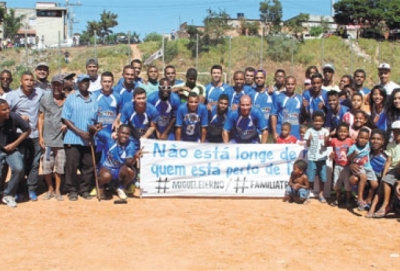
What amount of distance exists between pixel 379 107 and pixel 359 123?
16.5 inches

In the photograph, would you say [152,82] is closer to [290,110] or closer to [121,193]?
[121,193]

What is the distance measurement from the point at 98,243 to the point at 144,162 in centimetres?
260

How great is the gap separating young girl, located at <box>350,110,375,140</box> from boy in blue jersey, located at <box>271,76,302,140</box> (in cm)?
112

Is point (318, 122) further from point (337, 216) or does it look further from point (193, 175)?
point (193, 175)

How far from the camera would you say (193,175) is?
8.80 metres

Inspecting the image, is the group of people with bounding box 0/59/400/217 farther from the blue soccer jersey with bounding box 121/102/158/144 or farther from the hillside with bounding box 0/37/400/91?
the hillside with bounding box 0/37/400/91

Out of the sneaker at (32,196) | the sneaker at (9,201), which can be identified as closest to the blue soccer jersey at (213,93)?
the sneaker at (32,196)

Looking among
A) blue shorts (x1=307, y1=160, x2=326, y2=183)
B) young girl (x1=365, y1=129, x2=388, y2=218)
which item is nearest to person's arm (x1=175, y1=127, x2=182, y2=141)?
blue shorts (x1=307, y1=160, x2=326, y2=183)

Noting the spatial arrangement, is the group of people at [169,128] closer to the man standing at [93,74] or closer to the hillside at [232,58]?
the man standing at [93,74]

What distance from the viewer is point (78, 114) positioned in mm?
8148

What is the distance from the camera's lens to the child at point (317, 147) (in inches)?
332

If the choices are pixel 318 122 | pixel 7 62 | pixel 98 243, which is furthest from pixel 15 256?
pixel 7 62

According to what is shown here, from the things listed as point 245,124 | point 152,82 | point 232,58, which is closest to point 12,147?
point 152,82

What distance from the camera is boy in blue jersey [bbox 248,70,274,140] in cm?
936
